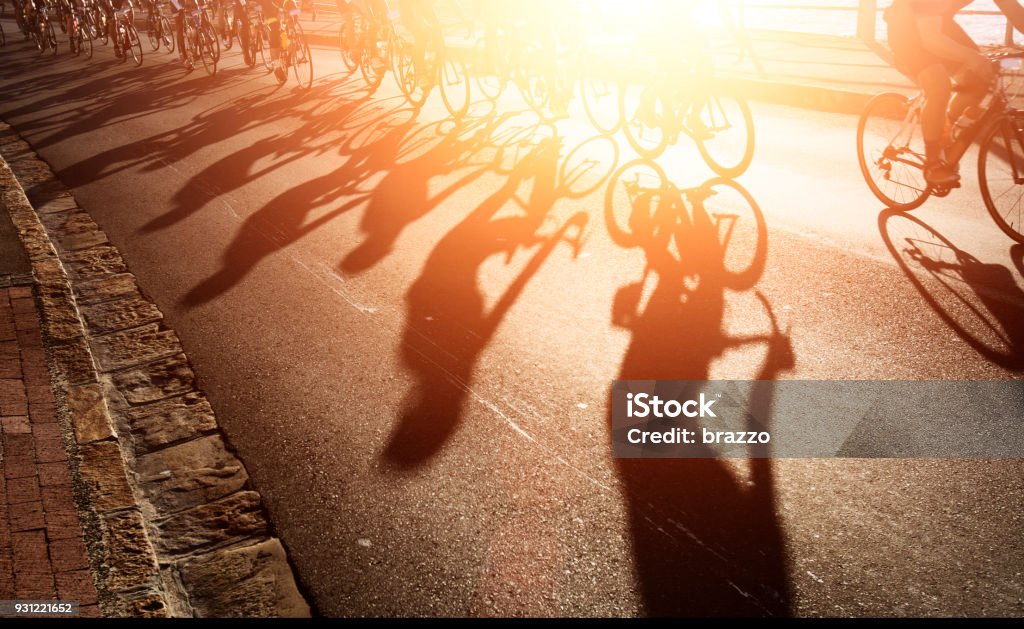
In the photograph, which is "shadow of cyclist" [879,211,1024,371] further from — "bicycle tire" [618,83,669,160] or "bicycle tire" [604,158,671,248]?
"bicycle tire" [618,83,669,160]

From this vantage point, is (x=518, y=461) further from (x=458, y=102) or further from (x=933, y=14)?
(x=458, y=102)

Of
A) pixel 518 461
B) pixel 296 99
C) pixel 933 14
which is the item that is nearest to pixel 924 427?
pixel 518 461

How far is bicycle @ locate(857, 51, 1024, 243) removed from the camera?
5.98 m

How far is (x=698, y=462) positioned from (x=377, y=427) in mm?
1584

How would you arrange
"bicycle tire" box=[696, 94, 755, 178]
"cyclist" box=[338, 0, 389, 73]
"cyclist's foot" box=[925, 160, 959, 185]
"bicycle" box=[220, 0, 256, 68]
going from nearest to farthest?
1. "cyclist's foot" box=[925, 160, 959, 185]
2. "bicycle tire" box=[696, 94, 755, 178]
3. "cyclist" box=[338, 0, 389, 73]
4. "bicycle" box=[220, 0, 256, 68]

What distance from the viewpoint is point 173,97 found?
1535cm

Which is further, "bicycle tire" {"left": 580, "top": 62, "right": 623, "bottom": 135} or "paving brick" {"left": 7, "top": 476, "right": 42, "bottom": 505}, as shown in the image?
"bicycle tire" {"left": 580, "top": 62, "right": 623, "bottom": 135}

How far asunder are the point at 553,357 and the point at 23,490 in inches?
105

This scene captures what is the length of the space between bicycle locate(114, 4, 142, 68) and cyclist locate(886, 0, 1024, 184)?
17.3 m

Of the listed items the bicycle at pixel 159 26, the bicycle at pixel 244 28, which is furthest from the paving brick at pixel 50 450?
the bicycle at pixel 159 26

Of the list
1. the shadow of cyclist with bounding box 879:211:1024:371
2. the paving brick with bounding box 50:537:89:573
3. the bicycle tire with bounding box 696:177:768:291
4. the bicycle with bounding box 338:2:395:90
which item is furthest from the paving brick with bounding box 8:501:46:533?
the bicycle with bounding box 338:2:395:90

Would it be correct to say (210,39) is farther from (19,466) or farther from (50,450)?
(19,466)

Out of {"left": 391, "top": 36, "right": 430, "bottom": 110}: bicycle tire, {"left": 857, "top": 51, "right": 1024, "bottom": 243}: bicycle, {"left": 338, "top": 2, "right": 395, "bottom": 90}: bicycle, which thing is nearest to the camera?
{"left": 857, "top": 51, "right": 1024, "bottom": 243}: bicycle

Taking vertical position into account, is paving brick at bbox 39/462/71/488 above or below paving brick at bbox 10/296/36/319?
below
